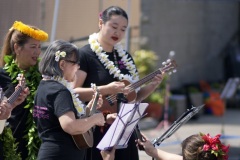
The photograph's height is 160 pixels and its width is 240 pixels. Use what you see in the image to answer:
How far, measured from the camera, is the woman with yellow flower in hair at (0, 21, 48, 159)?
4.57 metres

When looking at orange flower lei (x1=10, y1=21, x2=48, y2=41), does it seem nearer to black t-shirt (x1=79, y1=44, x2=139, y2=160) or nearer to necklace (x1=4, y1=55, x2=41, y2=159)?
necklace (x1=4, y1=55, x2=41, y2=159)

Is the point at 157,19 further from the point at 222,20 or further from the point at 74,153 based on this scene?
the point at 74,153

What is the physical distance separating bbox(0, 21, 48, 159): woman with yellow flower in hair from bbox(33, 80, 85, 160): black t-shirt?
0.52 m

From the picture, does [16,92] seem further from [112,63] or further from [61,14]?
[61,14]

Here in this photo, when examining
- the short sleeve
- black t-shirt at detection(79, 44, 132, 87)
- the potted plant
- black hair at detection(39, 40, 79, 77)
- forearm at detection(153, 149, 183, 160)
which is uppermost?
black hair at detection(39, 40, 79, 77)

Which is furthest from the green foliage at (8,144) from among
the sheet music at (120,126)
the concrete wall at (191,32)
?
the concrete wall at (191,32)

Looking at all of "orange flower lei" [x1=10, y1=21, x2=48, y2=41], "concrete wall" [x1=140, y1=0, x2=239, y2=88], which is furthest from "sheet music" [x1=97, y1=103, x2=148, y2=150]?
"concrete wall" [x1=140, y1=0, x2=239, y2=88]

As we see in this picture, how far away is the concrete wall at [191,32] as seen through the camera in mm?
14234

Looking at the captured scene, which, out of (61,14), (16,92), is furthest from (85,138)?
(61,14)

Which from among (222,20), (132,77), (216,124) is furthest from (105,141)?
(222,20)

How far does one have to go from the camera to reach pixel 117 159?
4820 millimetres

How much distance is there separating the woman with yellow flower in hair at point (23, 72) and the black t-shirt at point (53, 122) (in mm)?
521

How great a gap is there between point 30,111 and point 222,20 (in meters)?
13.0

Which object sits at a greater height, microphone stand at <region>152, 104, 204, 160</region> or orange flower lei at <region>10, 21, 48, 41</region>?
orange flower lei at <region>10, 21, 48, 41</region>
